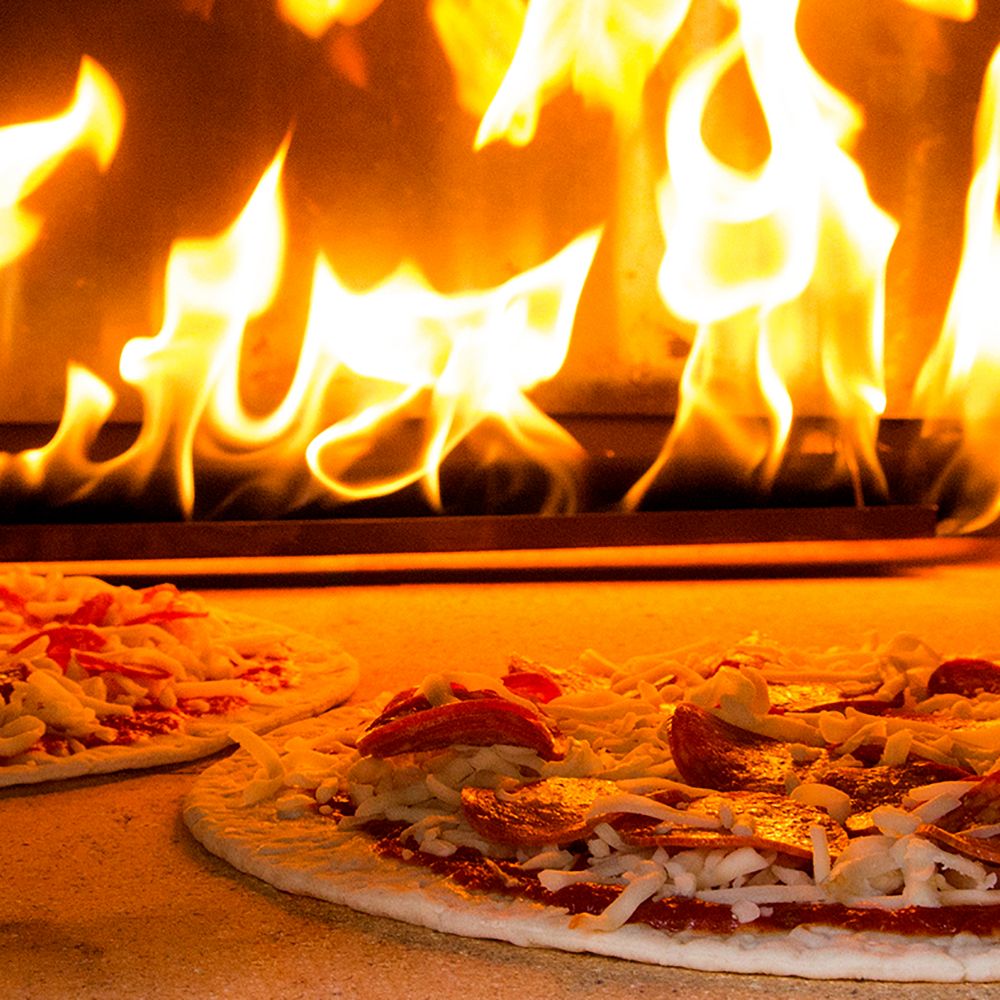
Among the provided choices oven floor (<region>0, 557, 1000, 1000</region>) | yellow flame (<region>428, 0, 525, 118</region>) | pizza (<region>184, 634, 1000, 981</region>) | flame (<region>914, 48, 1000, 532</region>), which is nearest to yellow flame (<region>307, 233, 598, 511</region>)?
yellow flame (<region>428, 0, 525, 118</region>)

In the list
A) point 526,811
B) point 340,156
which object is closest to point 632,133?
point 340,156

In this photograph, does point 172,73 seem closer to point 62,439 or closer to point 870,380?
point 62,439

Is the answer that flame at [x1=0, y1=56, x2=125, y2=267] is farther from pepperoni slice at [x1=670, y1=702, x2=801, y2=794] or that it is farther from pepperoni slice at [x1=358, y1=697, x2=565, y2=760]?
pepperoni slice at [x1=670, y1=702, x2=801, y2=794]

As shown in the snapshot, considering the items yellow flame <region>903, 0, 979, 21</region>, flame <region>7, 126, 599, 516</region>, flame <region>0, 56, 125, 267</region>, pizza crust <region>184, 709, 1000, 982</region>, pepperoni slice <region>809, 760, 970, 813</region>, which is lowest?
pizza crust <region>184, 709, 1000, 982</region>

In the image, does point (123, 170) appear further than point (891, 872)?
Yes

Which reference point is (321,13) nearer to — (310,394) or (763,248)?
(310,394)

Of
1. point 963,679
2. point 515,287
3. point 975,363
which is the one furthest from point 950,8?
point 963,679

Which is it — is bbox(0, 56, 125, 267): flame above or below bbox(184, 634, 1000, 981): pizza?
above
